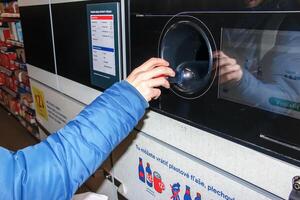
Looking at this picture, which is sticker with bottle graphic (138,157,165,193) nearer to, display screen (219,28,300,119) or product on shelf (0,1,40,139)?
display screen (219,28,300,119)

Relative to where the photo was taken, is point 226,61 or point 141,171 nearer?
point 226,61

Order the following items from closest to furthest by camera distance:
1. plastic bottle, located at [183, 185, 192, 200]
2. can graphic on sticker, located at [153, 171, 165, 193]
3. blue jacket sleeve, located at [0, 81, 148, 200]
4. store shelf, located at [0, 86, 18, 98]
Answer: blue jacket sleeve, located at [0, 81, 148, 200], plastic bottle, located at [183, 185, 192, 200], can graphic on sticker, located at [153, 171, 165, 193], store shelf, located at [0, 86, 18, 98]

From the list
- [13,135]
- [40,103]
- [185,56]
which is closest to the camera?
[185,56]

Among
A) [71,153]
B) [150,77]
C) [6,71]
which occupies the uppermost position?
[150,77]

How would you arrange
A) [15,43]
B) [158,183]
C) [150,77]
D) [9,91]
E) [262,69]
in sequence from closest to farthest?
1. [262,69]
2. [150,77]
3. [158,183]
4. [15,43]
5. [9,91]

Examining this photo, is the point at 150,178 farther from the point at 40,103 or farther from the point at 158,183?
the point at 40,103

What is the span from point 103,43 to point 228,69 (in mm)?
587

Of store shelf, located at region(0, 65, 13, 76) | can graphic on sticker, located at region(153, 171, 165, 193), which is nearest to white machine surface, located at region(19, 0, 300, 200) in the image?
can graphic on sticker, located at region(153, 171, 165, 193)

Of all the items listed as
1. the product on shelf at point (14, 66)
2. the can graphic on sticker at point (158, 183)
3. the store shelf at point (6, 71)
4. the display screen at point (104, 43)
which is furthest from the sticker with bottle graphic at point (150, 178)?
the store shelf at point (6, 71)

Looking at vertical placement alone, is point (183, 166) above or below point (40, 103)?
above

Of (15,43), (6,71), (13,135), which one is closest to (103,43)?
(15,43)

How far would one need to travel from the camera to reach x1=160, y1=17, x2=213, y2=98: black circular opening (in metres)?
0.86

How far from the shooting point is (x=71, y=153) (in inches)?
30.4

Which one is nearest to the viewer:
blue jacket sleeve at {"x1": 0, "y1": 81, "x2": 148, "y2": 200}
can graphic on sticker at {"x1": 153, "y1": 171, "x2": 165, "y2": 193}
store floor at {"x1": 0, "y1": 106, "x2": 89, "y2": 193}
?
blue jacket sleeve at {"x1": 0, "y1": 81, "x2": 148, "y2": 200}
